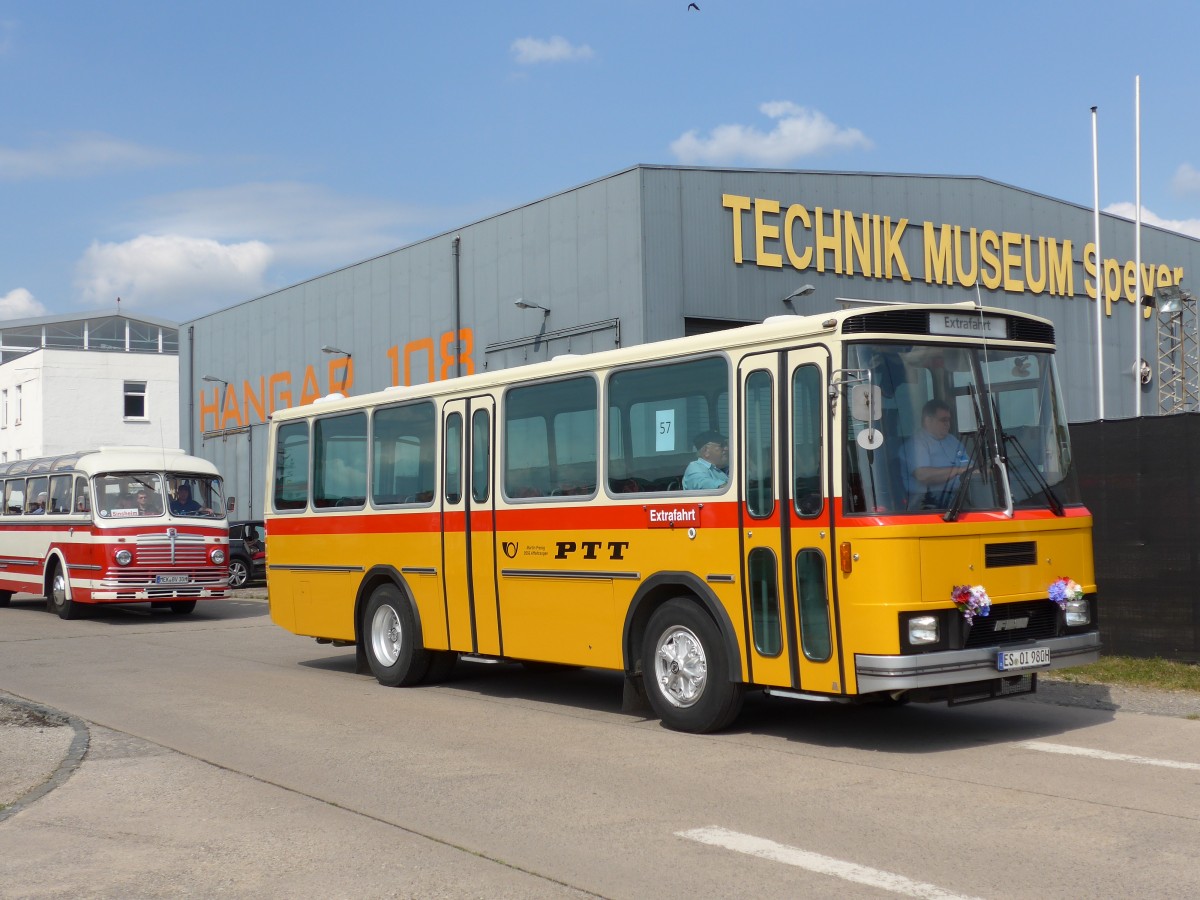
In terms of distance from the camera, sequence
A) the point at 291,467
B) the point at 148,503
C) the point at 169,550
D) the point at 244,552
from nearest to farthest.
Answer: the point at 291,467 < the point at 169,550 < the point at 148,503 < the point at 244,552

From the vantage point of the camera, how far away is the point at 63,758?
30.5 feet

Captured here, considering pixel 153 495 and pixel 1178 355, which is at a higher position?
pixel 1178 355

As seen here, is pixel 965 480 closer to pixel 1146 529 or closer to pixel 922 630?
pixel 922 630

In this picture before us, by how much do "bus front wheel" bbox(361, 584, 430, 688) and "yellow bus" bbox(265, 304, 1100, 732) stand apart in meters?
0.92

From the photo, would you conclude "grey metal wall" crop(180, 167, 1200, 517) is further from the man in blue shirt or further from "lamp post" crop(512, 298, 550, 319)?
the man in blue shirt

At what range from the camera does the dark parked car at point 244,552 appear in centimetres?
3077

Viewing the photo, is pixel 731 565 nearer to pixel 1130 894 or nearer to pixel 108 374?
pixel 1130 894

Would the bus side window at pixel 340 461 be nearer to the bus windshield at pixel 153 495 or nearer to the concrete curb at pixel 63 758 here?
the concrete curb at pixel 63 758

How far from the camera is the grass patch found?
38.4 feet

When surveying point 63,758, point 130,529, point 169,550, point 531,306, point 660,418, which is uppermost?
point 531,306

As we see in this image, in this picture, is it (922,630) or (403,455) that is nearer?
(922,630)

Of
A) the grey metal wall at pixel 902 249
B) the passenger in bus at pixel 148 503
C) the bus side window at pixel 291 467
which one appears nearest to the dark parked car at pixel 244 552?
the passenger in bus at pixel 148 503

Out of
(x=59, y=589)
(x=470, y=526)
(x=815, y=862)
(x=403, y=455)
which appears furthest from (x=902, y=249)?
(x=815, y=862)

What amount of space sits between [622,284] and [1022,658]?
742 inches
